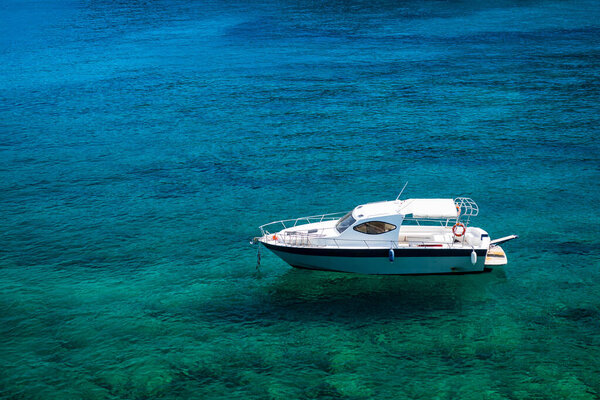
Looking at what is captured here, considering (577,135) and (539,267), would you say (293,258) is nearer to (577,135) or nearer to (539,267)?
(539,267)

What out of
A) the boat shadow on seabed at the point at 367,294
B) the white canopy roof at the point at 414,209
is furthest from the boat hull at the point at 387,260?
the white canopy roof at the point at 414,209

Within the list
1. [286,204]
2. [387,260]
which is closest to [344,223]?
[387,260]

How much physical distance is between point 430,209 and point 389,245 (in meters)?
3.51

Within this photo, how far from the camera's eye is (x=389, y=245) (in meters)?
39.7

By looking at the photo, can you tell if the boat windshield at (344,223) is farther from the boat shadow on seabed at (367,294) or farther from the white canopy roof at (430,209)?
the white canopy roof at (430,209)

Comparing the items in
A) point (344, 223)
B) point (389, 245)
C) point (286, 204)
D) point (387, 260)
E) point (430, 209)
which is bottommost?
point (286, 204)

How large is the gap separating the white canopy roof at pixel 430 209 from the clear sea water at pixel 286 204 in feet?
13.4

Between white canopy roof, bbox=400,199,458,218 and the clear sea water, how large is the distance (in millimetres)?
4094

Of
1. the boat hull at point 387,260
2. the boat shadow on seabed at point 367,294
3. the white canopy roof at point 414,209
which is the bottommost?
the boat shadow on seabed at point 367,294

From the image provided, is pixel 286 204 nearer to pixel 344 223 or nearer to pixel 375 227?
pixel 344 223

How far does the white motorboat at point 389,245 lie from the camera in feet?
129

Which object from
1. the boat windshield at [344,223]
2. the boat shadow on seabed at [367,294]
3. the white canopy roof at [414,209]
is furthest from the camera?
the boat windshield at [344,223]

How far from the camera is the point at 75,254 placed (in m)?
45.7

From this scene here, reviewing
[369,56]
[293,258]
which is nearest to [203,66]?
[369,56]
